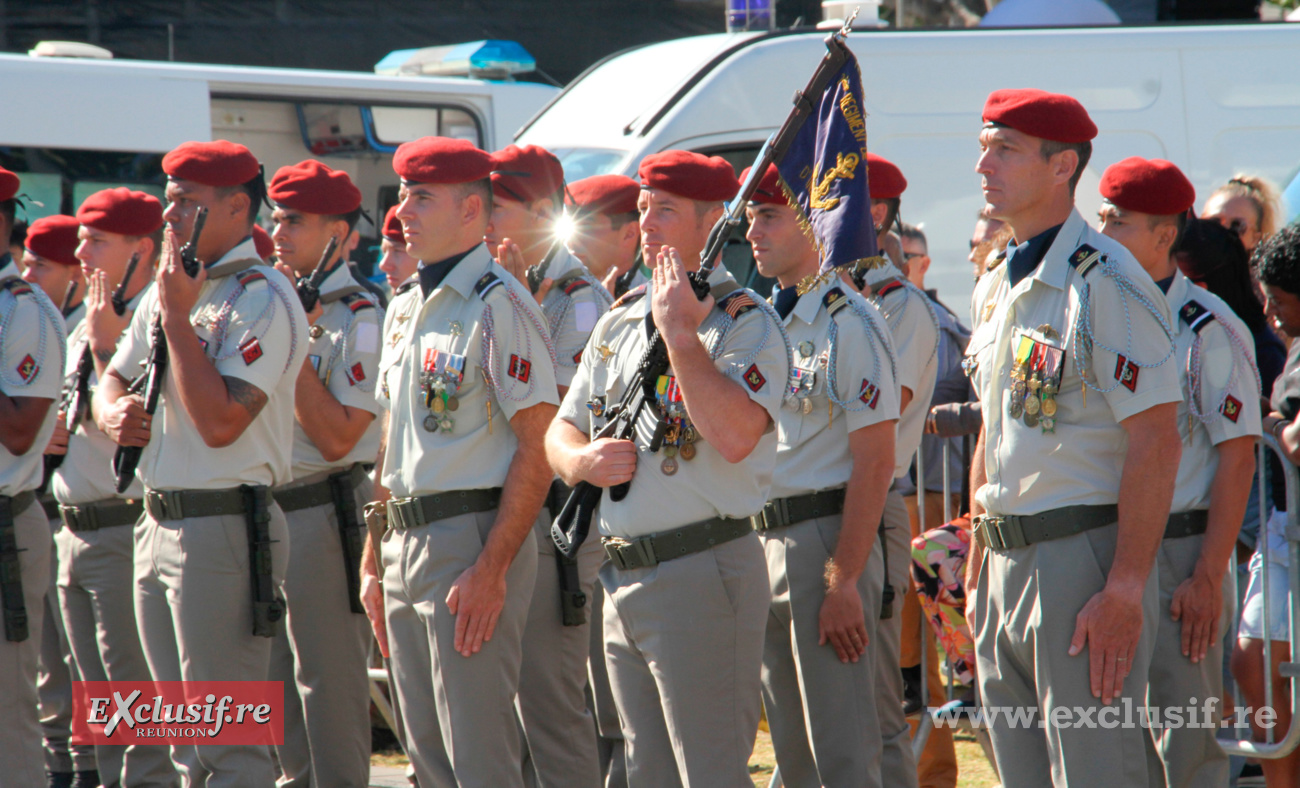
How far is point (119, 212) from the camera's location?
5773mm

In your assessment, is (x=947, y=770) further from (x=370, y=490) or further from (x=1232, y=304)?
(x=370, y=490)

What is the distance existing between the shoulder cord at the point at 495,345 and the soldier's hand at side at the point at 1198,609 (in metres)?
2.03

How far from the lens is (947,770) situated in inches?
221

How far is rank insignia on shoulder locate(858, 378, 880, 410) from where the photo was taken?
14.2 feet

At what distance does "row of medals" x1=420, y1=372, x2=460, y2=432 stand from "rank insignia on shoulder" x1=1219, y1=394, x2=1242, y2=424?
233cm

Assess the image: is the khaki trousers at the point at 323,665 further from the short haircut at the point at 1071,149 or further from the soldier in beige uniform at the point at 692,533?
the short haircut at the point at 1071,149

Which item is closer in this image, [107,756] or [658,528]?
[658,528]

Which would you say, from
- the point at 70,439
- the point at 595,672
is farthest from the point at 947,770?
the point at 70,439

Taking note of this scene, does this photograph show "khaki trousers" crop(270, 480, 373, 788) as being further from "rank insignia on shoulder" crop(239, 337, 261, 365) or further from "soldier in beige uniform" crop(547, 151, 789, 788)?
"soldier in beige uniform" crop(547, 151, 789, 788)

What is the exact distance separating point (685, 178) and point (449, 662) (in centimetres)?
157

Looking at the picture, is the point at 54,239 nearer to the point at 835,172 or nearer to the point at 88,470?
the point at 88,470

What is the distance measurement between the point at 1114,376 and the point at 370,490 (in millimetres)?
3310

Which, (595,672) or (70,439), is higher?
(70,439)

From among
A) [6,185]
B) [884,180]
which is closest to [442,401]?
[6,185]
